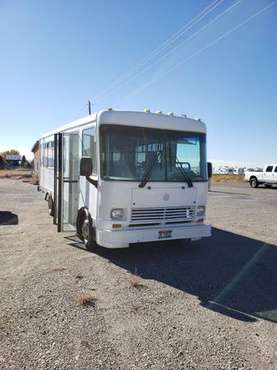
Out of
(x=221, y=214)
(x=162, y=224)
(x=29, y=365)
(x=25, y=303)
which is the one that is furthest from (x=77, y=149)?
(x=221, y=214)

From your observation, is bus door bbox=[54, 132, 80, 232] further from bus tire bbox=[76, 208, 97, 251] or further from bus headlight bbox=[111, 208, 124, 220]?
bus headlight bbox=[111, 208, 124, 220]

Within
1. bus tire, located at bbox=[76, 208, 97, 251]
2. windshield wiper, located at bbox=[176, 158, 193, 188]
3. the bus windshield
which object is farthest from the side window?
windshield wiper, located at bbox=[176, 158, 193, 188]

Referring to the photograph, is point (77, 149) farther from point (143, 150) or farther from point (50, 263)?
point (50, 263)

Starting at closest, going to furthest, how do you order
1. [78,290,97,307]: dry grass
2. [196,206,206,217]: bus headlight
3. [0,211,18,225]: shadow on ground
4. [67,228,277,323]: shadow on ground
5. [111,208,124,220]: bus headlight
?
[78,290,97,307]: dry grass, [67,228,277,323]: shadow on ground, [111,208,124,220]: bus headlight, [196,206,206,217]: bus headlight, [0,211,18,225]: shadow on ground

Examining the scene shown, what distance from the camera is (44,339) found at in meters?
3.79

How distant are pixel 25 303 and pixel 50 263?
6.21 ft

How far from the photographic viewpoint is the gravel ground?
11.6ft

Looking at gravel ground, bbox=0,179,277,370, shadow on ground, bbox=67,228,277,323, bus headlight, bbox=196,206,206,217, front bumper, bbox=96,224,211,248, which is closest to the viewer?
gravel ground, bbox=0,179,277,370

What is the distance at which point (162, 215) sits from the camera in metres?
7.05

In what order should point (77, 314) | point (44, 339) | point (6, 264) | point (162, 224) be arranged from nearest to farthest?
point (44, 339) < point (77, 314) < point (6, 264) < point (162, 224)

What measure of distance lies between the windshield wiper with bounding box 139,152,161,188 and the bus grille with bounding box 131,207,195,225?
21.0 inches

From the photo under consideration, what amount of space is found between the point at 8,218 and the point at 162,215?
6700 millimetres

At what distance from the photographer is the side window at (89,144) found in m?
6.97

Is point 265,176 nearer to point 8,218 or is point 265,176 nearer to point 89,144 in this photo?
point 8,218
